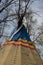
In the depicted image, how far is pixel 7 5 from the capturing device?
1285 centimetres

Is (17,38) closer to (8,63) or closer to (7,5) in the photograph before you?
(8,63)

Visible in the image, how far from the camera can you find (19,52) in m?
6.62

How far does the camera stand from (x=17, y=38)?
7.14 m

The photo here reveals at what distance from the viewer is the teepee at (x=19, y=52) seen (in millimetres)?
6367

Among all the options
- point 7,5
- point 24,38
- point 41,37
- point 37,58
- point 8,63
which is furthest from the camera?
point 41,37

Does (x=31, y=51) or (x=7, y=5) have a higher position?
(x=31, y=51)

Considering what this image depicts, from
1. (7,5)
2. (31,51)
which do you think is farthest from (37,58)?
(7,5)

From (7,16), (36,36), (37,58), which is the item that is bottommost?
(36,36)

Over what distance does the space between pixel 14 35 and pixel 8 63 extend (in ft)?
4.01

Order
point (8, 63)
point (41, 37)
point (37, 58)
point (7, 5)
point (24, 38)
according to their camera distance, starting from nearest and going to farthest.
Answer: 1. point (8, 63)
2. point (37, 58)
3. point (24, 38)
4. point (7, 5)
5. point (41, 37)

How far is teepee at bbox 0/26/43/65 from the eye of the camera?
20.9 ft

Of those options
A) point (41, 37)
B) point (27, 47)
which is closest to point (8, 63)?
point (27, 47)

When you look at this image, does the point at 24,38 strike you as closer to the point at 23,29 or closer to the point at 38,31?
the point at 23,29

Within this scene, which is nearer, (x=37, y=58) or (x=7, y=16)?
(x=37, y=58)
